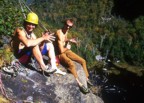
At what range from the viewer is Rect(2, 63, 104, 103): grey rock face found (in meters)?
9.36

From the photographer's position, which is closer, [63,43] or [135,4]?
[63,43]

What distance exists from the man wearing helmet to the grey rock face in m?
0.46

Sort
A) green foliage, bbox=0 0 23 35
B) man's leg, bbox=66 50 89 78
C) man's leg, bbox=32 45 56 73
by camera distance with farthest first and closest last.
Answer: man's leg, bbox=66 50 89 78 → green foliage, bbox=0 0 23 35 → man's leg, bbox=32 45 56 73

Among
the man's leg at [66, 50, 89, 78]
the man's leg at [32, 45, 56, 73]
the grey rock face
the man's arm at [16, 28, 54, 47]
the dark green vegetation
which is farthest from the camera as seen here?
the dark green vegetation

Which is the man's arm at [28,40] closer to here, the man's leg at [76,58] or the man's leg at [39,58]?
the man's leg at [39,58]

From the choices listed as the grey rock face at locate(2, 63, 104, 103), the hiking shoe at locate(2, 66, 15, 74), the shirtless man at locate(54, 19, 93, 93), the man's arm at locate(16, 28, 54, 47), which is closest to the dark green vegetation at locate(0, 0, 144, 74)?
the shirtless man at locate(54, 19, 93, 93)

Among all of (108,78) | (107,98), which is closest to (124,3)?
(108,78)

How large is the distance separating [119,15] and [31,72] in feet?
629

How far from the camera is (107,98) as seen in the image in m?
71.0

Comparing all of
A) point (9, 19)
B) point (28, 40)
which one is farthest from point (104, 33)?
point (28, 40)

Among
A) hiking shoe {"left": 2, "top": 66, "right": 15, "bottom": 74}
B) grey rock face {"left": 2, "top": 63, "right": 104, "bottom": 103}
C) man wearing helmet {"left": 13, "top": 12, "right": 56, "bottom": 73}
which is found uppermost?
man wearing helmet {"left": 13, "top": 12, "right": 56, "bottom": 73}

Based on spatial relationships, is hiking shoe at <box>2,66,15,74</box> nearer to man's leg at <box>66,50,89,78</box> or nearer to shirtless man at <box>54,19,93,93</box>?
shirtless man at <box>54,19,93,93</box>

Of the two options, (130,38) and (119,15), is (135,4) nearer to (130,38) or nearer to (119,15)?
(119,15)

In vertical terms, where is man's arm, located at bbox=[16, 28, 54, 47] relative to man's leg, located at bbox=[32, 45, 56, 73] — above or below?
above
